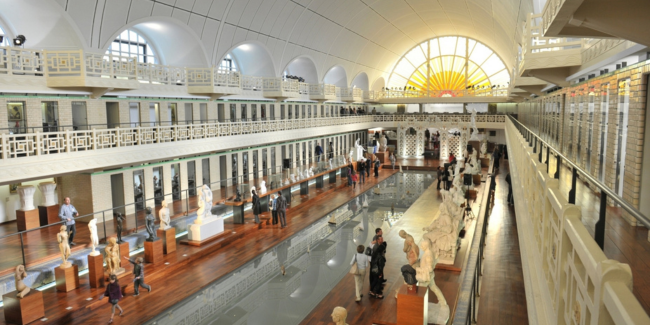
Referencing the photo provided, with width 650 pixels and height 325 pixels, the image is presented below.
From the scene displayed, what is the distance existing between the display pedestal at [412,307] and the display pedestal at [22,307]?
8.63 metres

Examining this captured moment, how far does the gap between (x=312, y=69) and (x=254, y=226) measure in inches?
789

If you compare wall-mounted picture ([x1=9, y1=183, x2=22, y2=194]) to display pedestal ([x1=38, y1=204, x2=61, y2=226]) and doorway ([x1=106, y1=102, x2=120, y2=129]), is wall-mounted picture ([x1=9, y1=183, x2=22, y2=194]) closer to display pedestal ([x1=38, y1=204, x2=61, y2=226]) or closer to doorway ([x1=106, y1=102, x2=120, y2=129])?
display pedestal ([x1=38, y1=204, x2=61, y2=226])

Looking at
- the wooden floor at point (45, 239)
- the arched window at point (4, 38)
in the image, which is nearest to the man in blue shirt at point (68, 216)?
the wooden floor at point (45, 239)

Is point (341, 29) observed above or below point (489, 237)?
above

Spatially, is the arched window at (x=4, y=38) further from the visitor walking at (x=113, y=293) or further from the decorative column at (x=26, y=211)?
the visitor walking at (x=113, y=293)

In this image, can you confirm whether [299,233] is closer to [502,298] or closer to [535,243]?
[502,298]

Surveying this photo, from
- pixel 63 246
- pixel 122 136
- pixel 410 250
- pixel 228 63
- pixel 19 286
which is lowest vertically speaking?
pixel 19 286

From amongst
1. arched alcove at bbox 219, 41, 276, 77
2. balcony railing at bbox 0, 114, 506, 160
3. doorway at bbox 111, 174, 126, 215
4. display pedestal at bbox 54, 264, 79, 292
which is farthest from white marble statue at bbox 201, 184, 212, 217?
arched alcove at bbox 219, 41, 276, 77

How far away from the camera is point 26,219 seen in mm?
15117

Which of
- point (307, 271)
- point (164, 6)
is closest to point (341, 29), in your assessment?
point (164, 6)

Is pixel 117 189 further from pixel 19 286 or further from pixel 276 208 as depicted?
pixel 19 286

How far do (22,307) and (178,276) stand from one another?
14.8 feet

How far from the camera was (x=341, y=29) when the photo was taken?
37125 mm

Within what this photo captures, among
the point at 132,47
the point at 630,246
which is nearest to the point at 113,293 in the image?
the point at 630,246
